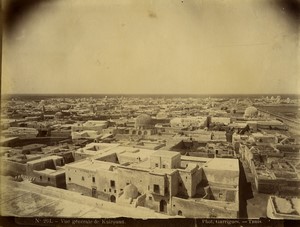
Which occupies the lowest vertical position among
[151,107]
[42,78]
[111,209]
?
[111,209]

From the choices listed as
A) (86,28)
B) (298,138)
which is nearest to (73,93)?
(86,28)

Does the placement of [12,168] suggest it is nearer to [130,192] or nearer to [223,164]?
[130,192]

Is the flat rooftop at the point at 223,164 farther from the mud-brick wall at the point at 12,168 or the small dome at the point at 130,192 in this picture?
the mud-brick wall at the point at 12,168

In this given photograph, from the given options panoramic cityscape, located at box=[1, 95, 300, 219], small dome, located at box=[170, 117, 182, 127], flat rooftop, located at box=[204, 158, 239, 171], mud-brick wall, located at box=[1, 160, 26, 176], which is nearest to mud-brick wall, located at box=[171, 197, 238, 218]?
panoramic cityscape, located at box=[1, 95, 300, 219]

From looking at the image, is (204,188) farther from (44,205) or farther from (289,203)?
(44,205)

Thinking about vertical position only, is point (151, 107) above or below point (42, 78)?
below

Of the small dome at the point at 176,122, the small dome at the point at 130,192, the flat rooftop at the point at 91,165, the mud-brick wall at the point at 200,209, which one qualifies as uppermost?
the small dome at the point at 176,122

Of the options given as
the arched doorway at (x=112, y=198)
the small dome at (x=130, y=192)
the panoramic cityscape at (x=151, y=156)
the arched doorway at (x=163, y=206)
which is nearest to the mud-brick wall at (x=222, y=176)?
the panoramic cityscape at (x=151, y=156)
